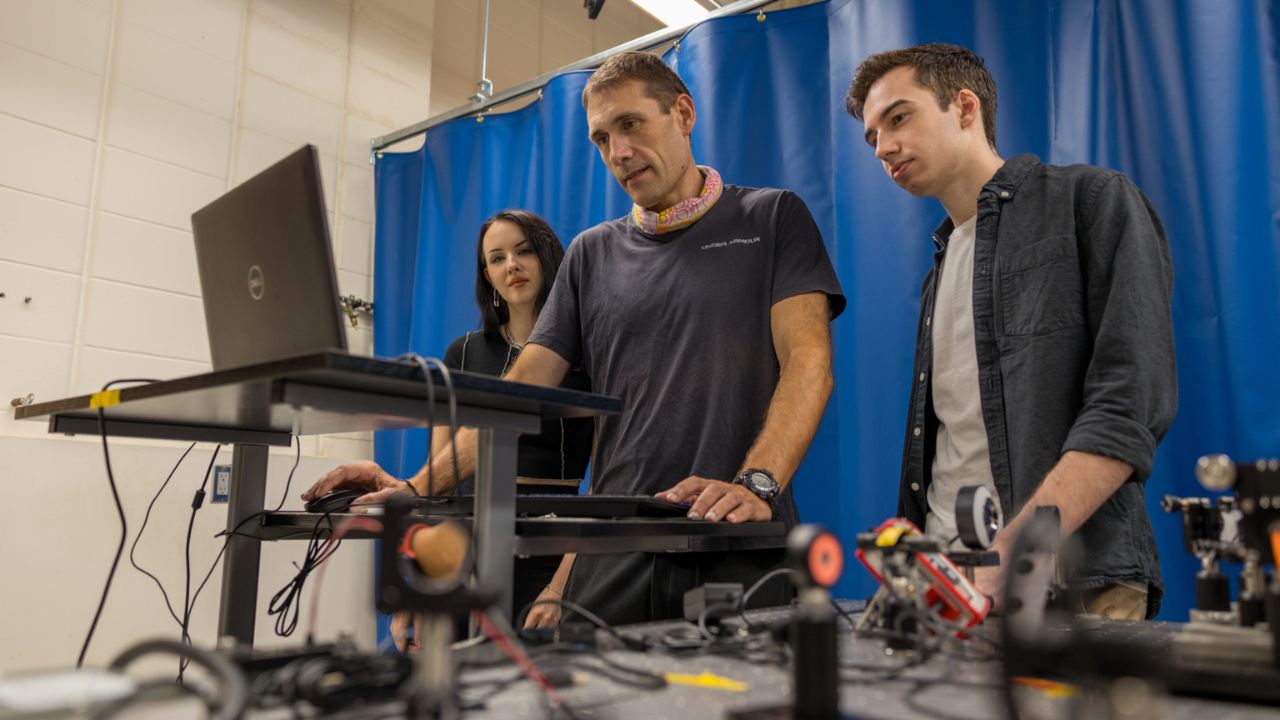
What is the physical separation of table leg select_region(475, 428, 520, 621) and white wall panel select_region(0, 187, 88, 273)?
7.24ft

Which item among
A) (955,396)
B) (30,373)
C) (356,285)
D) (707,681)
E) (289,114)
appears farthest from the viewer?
(356,285)

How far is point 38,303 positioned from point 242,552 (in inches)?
63.0

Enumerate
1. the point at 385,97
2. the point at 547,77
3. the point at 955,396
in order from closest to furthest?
the point at 955,396 → the point at 547,77 → the point at 385,97

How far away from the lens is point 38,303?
253 cm

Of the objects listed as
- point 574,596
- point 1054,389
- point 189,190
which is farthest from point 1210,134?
point 189,190

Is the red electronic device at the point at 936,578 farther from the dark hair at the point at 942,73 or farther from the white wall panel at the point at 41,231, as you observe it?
the white wall panel at the point at 41,231

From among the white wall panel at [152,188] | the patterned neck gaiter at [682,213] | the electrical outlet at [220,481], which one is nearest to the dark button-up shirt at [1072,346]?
the patterned neck gaiter at [682,213]

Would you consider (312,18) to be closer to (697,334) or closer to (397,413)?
(697,334)

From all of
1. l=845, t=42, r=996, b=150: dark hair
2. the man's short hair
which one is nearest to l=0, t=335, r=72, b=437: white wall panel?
the man's short hair

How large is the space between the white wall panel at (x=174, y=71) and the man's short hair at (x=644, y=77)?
1768 millimetres

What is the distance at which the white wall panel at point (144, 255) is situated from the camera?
2.70 metres

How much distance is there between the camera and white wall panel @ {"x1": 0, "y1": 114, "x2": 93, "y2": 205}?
2.52 m

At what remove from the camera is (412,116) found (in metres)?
3.62

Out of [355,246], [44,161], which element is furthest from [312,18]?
[44,161]
